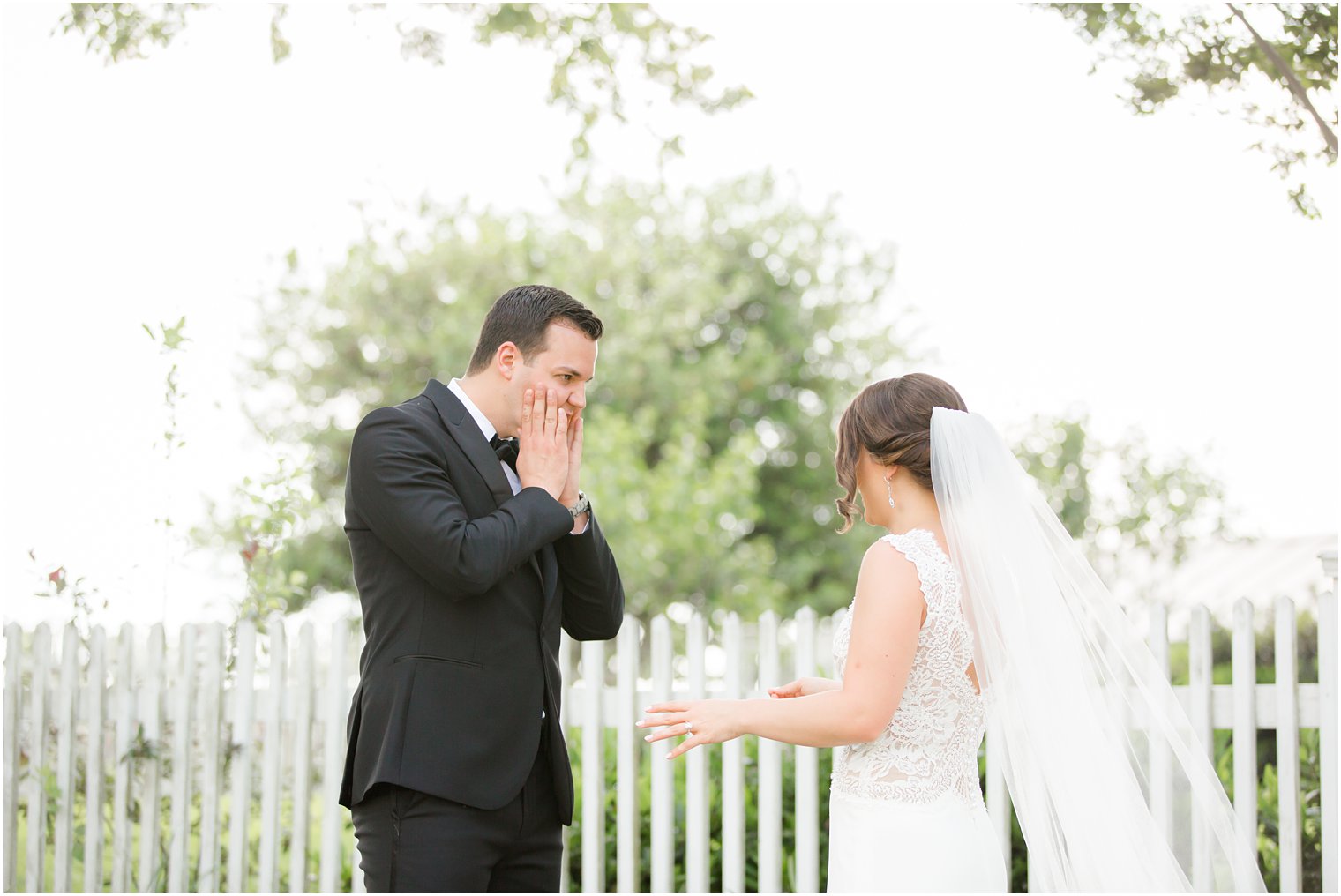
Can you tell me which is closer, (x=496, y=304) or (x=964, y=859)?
(x=964, y=859)

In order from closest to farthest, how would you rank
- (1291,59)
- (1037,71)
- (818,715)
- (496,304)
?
(818,715)
(496,304)
(1291,59)
(1037,71)

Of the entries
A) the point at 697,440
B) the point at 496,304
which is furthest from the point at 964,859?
the point at 697,440

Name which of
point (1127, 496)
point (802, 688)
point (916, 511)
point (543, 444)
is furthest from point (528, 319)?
point (1127, 496)

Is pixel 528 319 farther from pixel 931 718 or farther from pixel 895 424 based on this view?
pixel 931 718

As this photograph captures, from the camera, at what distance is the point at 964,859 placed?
264 cm

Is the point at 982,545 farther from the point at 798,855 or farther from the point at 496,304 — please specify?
the point at 798,855

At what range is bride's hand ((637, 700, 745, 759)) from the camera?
96.7 inches

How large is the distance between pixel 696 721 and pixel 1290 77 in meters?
3.45

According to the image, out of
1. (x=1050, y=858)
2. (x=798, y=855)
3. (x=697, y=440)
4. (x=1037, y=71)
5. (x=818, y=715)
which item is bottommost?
(x=798, y=855)

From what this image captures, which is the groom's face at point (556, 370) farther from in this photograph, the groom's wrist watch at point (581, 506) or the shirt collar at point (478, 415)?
the groom's wrist watch at point (581, 506)

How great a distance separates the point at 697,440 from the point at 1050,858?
13651 millimetres

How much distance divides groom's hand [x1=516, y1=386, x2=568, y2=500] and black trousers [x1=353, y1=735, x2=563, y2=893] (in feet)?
2.34

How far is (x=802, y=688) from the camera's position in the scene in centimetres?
298

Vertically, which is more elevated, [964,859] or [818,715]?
[818,715]
